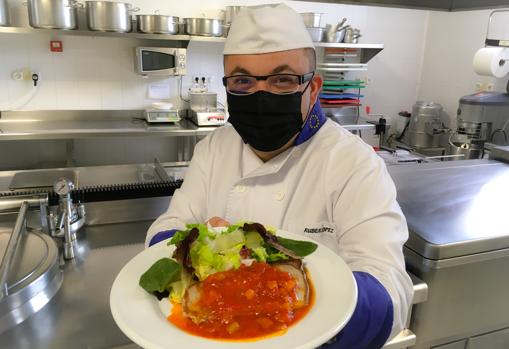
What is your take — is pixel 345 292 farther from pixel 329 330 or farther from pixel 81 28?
pixel 81 28

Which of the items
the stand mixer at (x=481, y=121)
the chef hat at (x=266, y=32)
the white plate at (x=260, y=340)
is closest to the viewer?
the white plate at (x=260, y=340)

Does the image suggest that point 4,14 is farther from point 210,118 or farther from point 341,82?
point 341,82

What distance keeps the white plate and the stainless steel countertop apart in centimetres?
312

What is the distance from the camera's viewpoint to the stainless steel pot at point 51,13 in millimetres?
3648

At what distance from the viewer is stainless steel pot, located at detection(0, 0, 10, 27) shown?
3.66 metres

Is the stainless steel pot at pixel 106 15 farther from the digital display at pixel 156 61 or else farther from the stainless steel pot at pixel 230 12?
the stainless steel pot at pixel 230 12

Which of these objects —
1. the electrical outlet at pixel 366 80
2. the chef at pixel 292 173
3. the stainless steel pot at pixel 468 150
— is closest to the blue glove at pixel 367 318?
the chef at pixel 292 173

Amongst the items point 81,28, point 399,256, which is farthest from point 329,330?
point 81,28

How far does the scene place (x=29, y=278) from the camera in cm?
124

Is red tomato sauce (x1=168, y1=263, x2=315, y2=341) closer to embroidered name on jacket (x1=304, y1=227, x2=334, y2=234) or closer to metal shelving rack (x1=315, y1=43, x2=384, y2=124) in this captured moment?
embroidered name on jacket (x1=304, y1=227, x2=334, y2=234)

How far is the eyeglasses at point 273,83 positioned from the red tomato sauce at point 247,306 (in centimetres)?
55

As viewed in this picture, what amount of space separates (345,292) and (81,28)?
4.03 meters

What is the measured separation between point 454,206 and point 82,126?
3.48m

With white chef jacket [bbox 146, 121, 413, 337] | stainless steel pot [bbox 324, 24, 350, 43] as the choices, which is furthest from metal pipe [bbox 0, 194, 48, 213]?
stainless steel pot [bbox 324, 24, 350, 43]
